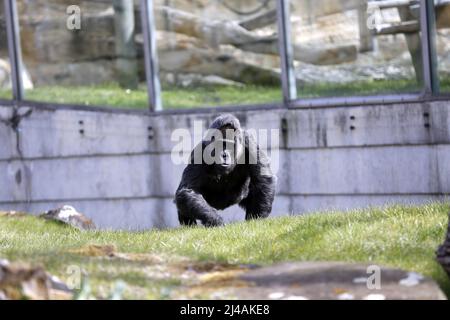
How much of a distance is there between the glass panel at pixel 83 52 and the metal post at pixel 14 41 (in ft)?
0.24

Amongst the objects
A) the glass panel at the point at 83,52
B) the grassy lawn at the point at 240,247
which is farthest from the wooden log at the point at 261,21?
the grassy lawn at the point at 240,247

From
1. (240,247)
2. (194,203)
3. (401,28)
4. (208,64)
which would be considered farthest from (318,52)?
(240,247)

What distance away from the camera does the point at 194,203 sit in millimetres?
9656

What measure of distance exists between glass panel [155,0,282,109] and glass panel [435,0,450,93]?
2.04m

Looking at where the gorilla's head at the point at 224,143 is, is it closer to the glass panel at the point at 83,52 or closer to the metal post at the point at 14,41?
the glass panel at the point at 83,52

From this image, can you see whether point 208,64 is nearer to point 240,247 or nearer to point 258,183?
point 258,183

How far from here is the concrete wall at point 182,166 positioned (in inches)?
456

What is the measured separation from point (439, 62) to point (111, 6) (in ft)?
15.1

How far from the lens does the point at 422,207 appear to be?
326 inches

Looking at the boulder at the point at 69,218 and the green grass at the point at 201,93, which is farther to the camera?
the green grass at the point at 201,93

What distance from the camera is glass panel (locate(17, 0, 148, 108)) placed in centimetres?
1378

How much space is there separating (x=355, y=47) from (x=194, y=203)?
3441 mm
